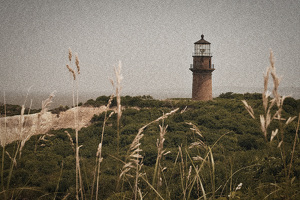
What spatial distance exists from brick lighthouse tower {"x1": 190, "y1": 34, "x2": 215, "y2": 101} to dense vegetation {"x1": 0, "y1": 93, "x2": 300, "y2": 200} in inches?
333

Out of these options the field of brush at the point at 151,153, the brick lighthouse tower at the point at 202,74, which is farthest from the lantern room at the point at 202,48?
the field of brush at the point at 151,153

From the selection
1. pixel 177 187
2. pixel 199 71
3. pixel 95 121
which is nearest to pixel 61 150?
pixel 95 121

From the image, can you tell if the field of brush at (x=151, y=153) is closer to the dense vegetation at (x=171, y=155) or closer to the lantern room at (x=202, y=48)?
the dense vegetation at (x=171, y=155)

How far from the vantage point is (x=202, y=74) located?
27781 millimetres

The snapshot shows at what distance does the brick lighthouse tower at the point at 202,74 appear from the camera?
27672 mm

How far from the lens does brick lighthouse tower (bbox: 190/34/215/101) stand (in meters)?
27.7

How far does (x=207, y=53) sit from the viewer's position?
92.7 ft

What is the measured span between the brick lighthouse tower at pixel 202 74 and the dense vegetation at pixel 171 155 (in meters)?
8.45

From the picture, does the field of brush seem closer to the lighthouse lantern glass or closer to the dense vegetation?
the dense vegetation

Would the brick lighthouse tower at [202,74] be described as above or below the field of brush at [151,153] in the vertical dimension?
above

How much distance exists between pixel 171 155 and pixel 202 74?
64.5ft

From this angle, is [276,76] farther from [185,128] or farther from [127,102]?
[127,102]

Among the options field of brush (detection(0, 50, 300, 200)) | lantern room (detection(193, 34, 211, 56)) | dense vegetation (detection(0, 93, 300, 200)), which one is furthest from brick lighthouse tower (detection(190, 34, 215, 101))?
dense vegetation (detection(0, 93, 300, 200))

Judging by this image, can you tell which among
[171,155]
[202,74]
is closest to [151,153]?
[171,155]
